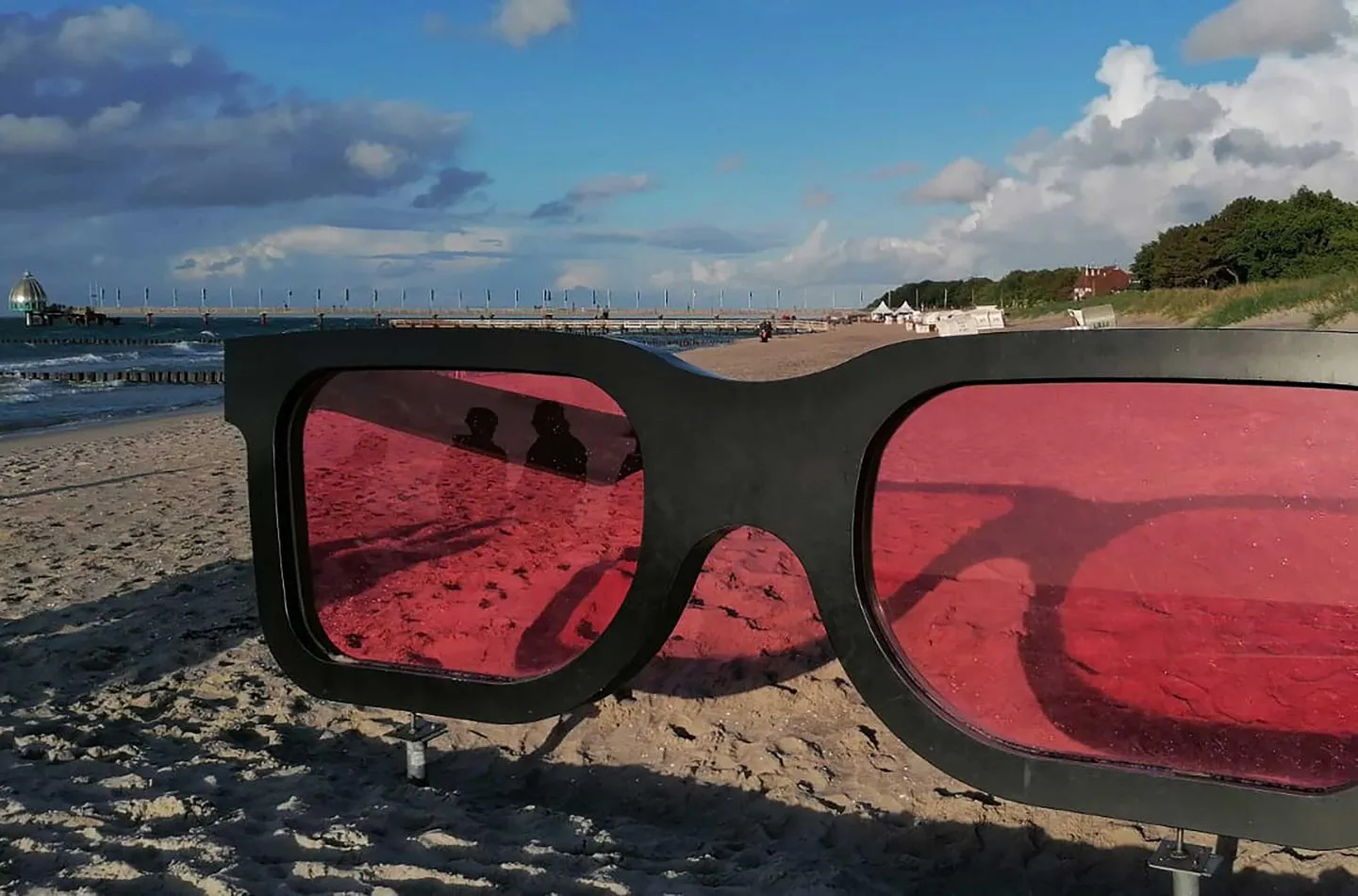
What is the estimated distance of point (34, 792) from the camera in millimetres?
2000

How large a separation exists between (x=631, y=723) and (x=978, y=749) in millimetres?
1205

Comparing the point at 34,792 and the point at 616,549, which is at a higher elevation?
the point at 616,549

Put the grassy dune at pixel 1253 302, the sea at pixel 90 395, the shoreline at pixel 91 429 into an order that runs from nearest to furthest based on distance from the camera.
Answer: the shoreline at pixel 91 429, the sea at pixel 90 395, the grassy dune at pixel 1253 302

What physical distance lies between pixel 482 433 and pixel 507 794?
0.79 meters

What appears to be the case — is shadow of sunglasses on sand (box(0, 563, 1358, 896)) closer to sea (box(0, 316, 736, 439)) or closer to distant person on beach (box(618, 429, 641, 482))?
distant person on beach (box(618, 429, 641, 482))

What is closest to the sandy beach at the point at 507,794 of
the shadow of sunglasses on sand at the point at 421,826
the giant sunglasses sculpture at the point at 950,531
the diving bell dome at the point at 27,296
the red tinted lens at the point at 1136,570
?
the shadow of sunglasses on sand at the point at 421,826

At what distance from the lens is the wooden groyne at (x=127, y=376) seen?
87.7 feet

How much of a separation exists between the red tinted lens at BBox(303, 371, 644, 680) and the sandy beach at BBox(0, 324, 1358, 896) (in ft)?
1.14

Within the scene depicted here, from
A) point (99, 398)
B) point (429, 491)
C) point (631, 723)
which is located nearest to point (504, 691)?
point (429, 491)

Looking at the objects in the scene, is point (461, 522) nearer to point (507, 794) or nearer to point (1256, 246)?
point (507, 794)

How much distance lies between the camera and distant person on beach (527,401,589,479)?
1870mm

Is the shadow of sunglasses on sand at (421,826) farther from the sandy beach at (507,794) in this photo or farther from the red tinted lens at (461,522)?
the red tinted lens at (461,522)

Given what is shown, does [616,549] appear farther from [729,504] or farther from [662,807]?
[662,807]

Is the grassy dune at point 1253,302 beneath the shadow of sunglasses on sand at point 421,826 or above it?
above
